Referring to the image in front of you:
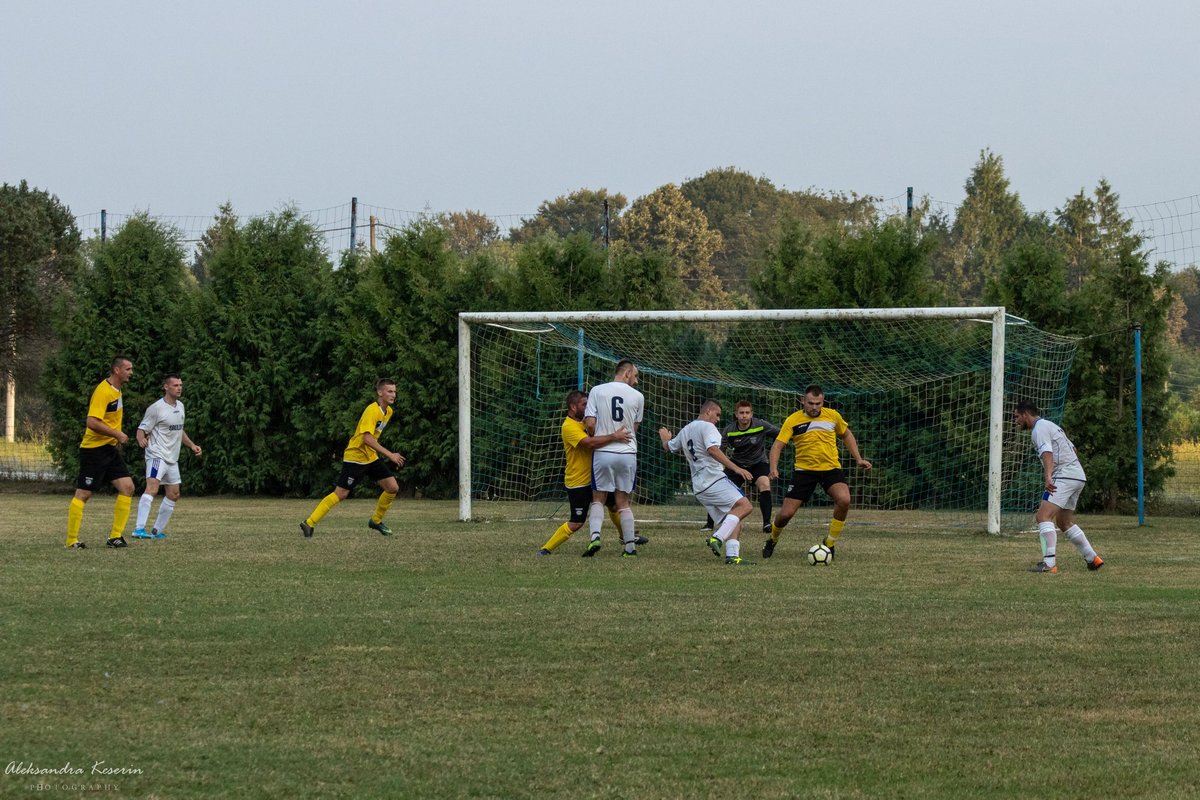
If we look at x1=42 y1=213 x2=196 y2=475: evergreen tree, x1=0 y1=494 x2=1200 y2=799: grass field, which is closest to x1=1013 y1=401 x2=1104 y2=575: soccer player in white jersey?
x1=0 y1=494 x2=1200 y2=799: grass field

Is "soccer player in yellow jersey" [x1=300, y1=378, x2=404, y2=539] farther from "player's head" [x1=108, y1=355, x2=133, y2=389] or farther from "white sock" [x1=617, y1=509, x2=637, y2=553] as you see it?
"white sock" [x1=617, y1=509, x2=637, y2=553]

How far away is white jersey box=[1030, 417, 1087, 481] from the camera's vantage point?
12.3 metres

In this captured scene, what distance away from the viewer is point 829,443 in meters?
13.2

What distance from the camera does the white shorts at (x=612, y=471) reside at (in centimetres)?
1333

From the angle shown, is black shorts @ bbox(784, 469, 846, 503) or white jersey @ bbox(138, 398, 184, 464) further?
white jersey @ bbox(138, 398, 184, 464)

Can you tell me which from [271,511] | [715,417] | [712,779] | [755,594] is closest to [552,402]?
[271,511]

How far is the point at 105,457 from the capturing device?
14.0m

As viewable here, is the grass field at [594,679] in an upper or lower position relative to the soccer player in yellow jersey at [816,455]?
lower

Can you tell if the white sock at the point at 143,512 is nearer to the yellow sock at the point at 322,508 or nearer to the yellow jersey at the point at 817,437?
the yellow sock at the point at 322,508

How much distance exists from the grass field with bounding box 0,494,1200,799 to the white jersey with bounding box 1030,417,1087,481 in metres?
0.88

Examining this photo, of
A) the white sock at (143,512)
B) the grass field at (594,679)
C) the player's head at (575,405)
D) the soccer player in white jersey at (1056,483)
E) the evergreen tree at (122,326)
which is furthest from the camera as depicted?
the evergreen tree at (122,326)

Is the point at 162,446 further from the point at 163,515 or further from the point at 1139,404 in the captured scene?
the point at 1139,404

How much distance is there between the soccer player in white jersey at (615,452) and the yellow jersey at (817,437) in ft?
4.72

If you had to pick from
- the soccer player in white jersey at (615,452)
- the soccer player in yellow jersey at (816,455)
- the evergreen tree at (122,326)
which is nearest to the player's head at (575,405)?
the soccer player in white jersey at (615,452)
